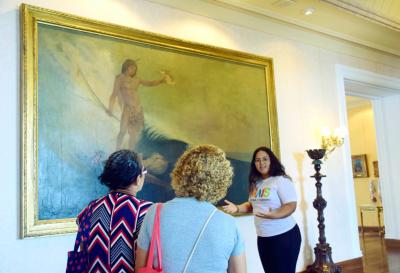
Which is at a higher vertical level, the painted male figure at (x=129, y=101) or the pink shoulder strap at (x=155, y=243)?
the painted male figure at (x=129, y=101)

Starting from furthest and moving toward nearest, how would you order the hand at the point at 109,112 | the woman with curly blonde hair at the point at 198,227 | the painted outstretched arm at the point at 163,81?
the painted outstretched arm at the point at 163,81 < the hand at the point at 109,112 < the woman with curly blonde hair at the point at 198,227

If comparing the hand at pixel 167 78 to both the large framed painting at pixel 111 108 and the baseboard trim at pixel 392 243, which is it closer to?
the large framed painting at pixel 111 108

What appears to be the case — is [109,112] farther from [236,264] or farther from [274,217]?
[236,264]

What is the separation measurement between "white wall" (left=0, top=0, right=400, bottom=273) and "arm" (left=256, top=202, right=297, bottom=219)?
128 cm

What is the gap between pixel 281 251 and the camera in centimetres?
314

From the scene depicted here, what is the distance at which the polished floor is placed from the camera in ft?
17.8

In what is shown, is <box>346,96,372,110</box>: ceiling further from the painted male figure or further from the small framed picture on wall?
the painted male figure

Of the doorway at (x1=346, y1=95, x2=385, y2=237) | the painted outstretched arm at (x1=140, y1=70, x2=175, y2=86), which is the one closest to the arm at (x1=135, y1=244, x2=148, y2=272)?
the painted outstretched arm at (x1=140, y1=70, x2=175, y2=86)

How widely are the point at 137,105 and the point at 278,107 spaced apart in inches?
80.6

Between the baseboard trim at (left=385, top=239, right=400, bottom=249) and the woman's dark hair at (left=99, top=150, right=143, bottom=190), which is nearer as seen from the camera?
the woman's dark hair at (left=99, top=150, right=143, bottom=190)

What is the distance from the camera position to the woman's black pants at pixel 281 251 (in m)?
3.11

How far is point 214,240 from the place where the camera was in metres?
1.50

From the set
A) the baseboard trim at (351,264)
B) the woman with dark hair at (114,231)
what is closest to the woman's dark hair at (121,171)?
the woman with dark hair at (114,231)

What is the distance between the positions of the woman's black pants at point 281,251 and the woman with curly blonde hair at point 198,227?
168 centimetres
